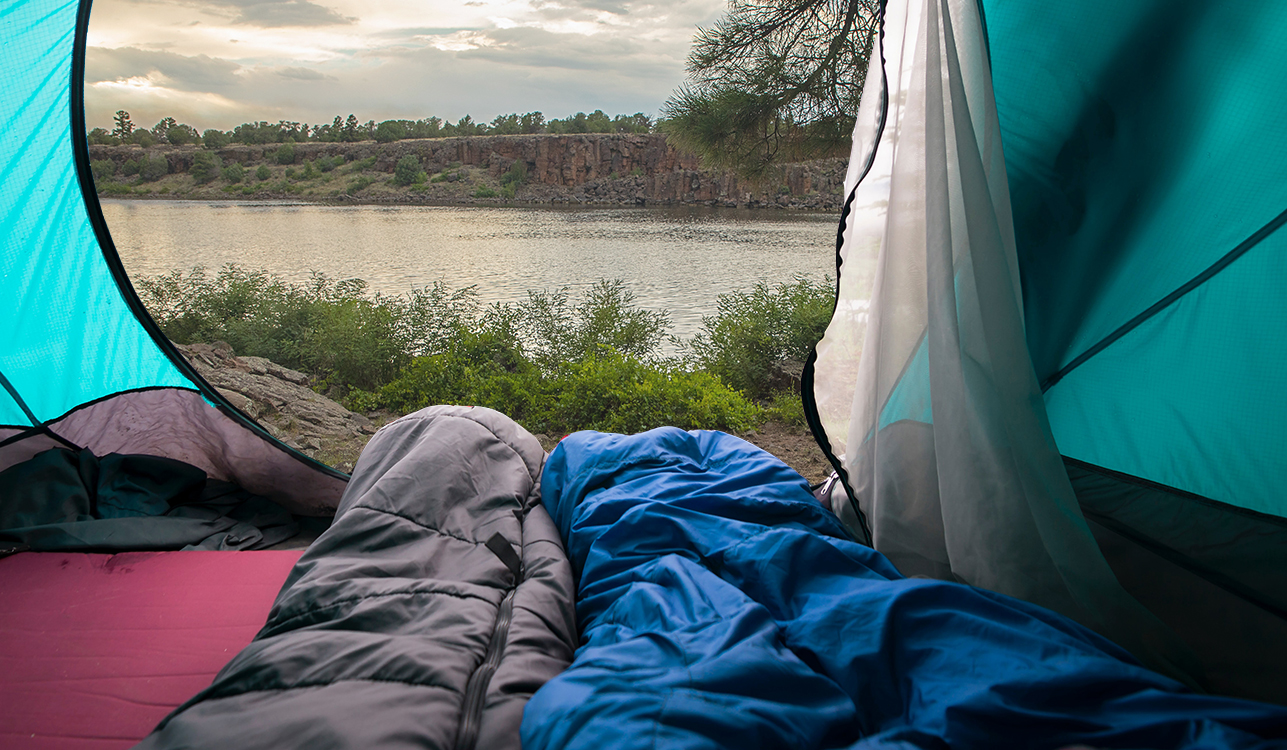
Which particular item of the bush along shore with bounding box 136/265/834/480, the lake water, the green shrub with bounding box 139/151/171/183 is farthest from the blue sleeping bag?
the green shrub with bounding box 139/151/171/183

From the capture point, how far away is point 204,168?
57.8ft

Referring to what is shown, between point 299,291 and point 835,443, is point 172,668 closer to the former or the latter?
point 835,443

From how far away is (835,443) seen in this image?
1.87 meters

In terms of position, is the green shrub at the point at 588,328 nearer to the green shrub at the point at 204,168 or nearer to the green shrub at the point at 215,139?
the green shrub at the point at 204,168

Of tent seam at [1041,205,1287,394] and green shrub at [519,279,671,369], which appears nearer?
tent seam at [1041,205,1287,394]

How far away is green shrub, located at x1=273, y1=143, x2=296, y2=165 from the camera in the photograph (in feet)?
59.6

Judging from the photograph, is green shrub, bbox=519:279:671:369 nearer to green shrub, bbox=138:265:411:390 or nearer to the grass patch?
the grass patch

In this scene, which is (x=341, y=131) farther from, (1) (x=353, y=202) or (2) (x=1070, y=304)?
(2) (x=1070, y=304)

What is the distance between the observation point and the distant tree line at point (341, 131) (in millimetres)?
18250

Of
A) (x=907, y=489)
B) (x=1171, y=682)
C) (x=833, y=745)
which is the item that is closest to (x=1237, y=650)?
(x=1171, y=682)

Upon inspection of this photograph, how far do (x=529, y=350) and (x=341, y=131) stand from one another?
18355mm

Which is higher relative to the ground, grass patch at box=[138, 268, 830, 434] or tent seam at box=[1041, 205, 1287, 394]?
tent seam at box=[1041, 205, 1287, 394]

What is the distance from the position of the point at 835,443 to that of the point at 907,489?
1.12ft

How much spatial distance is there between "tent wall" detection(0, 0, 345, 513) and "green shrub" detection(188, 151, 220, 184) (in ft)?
61.8
